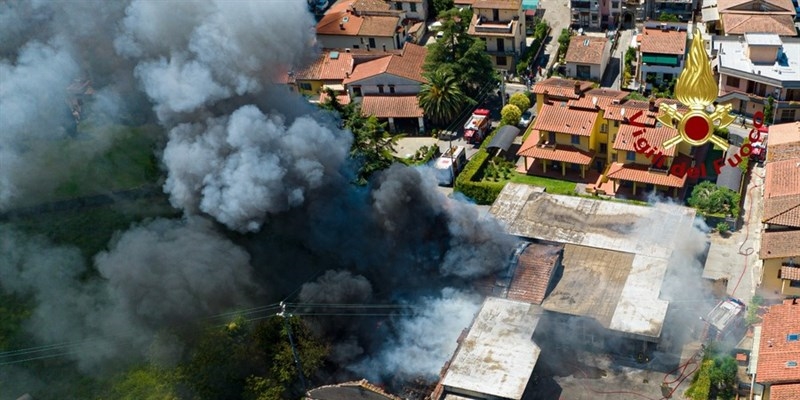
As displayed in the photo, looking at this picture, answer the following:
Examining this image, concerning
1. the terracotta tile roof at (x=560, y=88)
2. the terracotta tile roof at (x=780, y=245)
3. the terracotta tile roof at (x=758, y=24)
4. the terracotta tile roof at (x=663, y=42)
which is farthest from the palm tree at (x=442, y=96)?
the terracotta tile roof at (x=780, y=245)

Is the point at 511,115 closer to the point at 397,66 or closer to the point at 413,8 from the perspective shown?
the point at 397,66

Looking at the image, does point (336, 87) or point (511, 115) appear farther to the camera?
point (336, 87)

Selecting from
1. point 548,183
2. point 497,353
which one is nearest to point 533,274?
point 497,353

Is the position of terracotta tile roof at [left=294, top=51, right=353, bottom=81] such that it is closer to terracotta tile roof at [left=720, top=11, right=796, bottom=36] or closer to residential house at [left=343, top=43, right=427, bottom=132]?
residential house at [left=343, top=43, right=427, bottom=132]

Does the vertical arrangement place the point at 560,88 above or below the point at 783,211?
above

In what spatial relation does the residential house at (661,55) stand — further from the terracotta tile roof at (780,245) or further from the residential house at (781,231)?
the terracotta tile roof at (780,245)

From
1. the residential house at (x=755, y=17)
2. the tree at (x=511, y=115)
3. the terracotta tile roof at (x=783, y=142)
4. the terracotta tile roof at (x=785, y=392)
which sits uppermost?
the residential house at (x=755, y=17)
